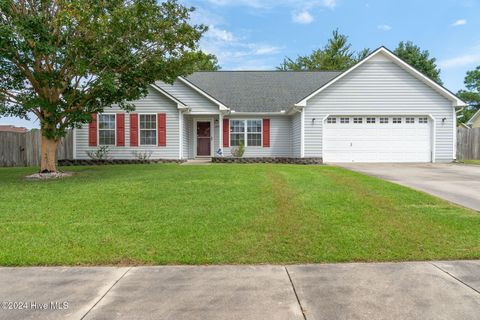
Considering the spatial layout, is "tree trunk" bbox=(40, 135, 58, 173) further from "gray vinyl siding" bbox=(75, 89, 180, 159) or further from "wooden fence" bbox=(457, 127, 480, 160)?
"wooden fence" bbox=(457, 127, 480, 160)

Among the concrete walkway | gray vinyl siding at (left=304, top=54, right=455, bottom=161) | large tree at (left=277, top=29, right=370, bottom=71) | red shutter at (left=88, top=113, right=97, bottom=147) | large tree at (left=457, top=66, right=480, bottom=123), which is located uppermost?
large tree at (left=277, top=29, right=370, bottom=71)

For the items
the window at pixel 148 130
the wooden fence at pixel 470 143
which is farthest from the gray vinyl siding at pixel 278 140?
the wooden fence at pixel 470 143

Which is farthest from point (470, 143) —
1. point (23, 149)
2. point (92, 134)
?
point (23, 149)

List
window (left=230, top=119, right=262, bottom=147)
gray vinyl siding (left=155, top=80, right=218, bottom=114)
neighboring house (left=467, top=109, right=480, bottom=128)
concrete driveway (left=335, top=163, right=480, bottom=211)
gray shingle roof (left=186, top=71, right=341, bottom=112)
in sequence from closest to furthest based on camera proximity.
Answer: concrete driveway (left=335, top=163, right=480, bottom=211)
gray vinyl siding (left=155, top=80, right=218, bottom=114)
window (left=230, top=119, right=262, bottom=147)
gray shingle roof (left=186, top=71, right=341, bottom=112)
neighboring house (left=467, top=109, right=480, bottom=128)

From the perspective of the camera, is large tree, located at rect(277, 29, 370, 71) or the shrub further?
large tree, located at rect(277, 29, 370, 71)

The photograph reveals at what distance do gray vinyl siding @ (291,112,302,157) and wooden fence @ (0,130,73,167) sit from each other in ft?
37.2

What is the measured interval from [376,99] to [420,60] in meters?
27.8

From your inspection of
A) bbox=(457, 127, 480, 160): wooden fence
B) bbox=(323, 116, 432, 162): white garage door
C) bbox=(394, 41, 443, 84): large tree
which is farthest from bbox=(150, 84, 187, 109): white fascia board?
bbox=(394, 41, 443, 84): large tree

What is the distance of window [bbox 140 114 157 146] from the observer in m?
17.4

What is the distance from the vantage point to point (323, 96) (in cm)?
1712

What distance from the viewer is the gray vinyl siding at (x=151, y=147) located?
17.3 meters

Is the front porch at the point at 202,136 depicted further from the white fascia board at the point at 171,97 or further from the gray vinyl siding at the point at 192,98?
the white fascia board at the point at 171,97

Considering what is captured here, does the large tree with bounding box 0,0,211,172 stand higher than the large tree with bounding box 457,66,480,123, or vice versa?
the large tree with bounding box 457,66,480,123

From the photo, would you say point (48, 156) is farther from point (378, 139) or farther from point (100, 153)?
point (378, 139)
